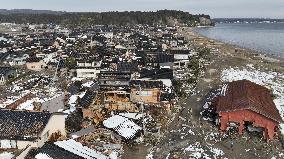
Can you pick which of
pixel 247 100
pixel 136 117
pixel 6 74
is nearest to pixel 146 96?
pixel 136 117

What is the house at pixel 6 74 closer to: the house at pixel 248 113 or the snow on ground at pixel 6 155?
the snow on ground at pixel 6 155

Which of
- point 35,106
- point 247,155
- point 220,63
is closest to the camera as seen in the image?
point 247,155

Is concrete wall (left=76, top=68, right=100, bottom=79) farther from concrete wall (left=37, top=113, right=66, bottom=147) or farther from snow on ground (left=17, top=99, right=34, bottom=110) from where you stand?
concrete wall (left=37, top=113, right=66, bottom=147)

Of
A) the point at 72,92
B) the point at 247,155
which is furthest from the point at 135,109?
the point at 247,155

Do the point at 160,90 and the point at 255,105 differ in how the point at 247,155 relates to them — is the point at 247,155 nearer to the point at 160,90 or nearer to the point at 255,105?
the point at 255,105

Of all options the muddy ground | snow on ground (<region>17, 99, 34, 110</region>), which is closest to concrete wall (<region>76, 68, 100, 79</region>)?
the muddy ground

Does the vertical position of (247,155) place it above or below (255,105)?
below
